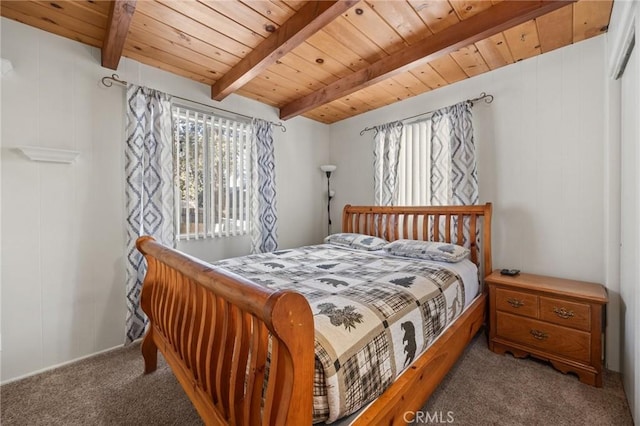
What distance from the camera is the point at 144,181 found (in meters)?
2.33

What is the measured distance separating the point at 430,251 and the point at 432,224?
0.55m

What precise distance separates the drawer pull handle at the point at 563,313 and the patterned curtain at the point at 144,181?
312cm

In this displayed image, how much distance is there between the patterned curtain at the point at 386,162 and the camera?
3.20m

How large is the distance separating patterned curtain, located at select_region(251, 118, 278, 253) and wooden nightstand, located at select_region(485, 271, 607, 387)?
7.41 feet

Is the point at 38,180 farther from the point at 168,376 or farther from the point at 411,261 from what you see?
the point at 411,261

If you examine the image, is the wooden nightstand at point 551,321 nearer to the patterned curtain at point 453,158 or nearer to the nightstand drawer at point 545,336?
the nightstand drawer at point 545,336

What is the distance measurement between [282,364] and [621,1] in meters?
2.56

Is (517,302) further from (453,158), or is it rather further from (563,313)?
(453,158)

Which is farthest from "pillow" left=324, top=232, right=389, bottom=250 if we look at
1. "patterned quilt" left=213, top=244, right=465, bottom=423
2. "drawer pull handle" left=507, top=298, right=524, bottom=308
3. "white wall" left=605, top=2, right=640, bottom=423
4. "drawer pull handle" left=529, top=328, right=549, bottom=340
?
"white wall" left=605, top=2, right=640, bottom=423

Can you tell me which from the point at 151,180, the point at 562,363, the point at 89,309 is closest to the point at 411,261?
the point at 562,363

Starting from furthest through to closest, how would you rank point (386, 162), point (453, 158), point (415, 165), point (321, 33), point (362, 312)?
point (386, 162), point (415, 165), point (453, 158), point (321, 33), point (362, 312)

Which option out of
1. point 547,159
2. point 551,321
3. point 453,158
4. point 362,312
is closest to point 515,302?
point 551,321

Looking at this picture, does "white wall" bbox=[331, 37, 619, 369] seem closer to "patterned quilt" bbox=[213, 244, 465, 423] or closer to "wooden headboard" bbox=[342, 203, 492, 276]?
"wooden headboard" bbox=[342, 203, 492, 276]

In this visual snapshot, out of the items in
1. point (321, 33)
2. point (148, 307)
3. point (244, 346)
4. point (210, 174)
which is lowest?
point (148, 307)
